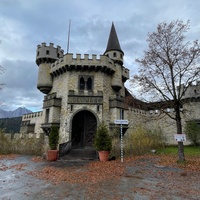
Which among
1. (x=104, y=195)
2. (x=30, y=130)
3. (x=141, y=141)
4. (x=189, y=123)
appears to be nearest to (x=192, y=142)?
(x=189, y=123)

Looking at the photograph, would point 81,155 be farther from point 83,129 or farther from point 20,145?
point 20,145

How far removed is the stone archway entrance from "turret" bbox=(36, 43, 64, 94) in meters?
5.13

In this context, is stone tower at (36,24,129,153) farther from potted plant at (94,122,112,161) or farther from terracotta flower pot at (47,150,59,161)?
potted plant at (94,122,112,161)

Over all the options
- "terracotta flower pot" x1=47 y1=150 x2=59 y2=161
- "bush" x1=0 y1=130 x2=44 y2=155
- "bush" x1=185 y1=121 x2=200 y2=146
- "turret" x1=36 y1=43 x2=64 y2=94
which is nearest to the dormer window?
"turret" x1=36 y1=43 x2=64 y2=94

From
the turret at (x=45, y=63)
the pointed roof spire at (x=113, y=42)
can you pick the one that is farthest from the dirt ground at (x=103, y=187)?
the pointed roof spire at (x=113, y=42)

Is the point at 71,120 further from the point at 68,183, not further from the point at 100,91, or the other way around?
the point at 68,183

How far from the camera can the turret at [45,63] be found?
17875 millimetres

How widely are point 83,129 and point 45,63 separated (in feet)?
28.5

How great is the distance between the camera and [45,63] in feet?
60.1

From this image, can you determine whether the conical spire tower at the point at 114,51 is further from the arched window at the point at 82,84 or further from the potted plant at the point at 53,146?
the potted plant at the point at 53,146

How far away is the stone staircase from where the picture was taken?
11630 millimetres

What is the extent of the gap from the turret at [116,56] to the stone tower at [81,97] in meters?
0.10

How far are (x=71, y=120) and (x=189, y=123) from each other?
12731mm

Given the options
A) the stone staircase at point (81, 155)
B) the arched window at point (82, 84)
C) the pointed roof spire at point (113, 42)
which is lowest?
the stone staircase at point (81, 155)
